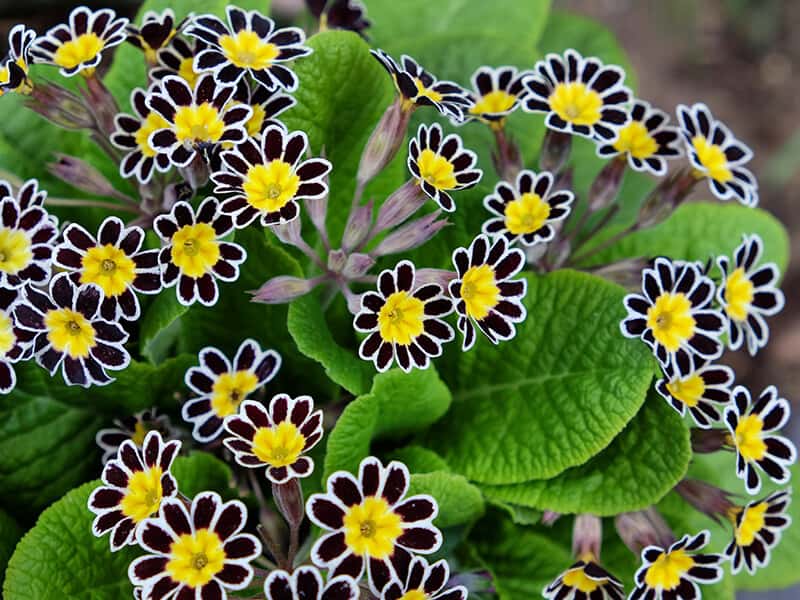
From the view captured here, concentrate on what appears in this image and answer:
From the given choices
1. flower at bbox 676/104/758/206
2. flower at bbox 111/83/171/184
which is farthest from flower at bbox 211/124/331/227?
flower at bbox 676/104/758/206

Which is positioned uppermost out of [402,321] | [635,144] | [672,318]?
[635,144]

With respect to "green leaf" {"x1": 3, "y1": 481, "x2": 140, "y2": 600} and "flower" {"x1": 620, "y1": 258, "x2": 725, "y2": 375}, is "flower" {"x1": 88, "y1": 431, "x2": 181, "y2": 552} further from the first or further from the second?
"flower" {"x1": 620, "y1": 258, "x2": 725, "y2": 375}

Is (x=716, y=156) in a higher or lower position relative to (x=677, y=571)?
higher

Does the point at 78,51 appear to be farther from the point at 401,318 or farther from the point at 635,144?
the point at 635,144

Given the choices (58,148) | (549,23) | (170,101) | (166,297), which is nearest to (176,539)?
(166,297)

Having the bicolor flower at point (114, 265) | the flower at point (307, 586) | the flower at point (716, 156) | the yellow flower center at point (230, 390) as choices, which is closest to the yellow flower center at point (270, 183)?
the bicolor flower at point (114, 265)

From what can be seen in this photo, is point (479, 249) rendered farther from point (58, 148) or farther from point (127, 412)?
point (58, 148)

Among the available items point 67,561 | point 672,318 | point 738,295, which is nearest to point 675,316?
point 672,318
